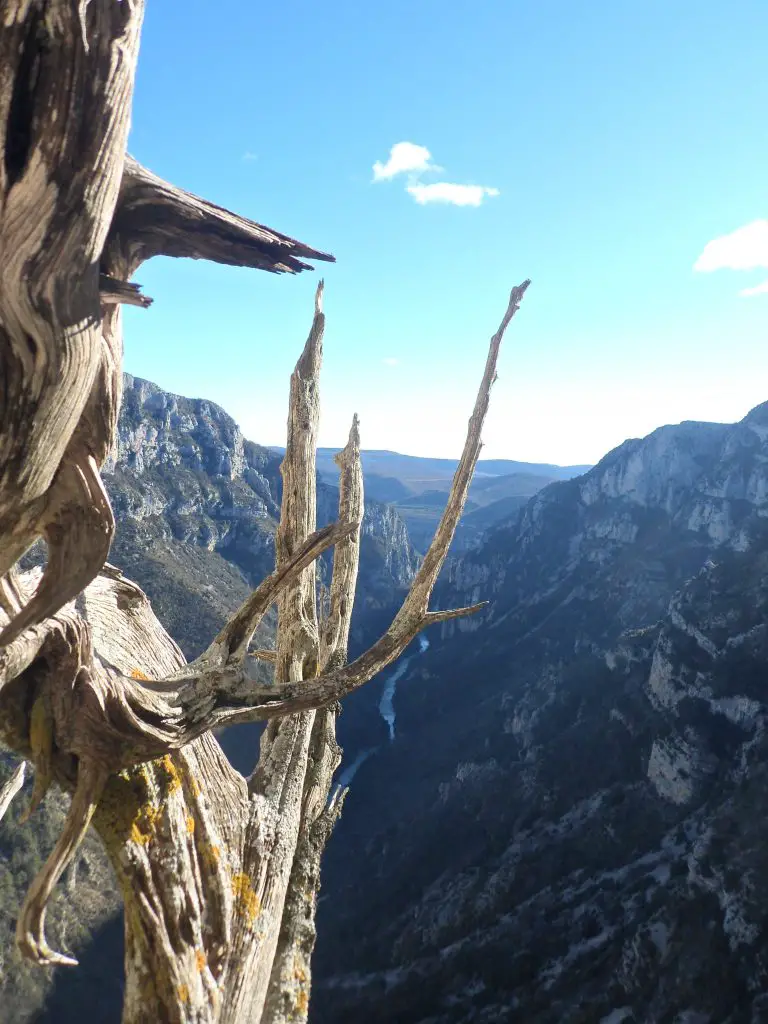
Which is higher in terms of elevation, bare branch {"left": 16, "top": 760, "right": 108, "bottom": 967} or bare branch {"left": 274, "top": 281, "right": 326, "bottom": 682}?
bare branch {"left": 274, "top": 281, "right": 326, "bottom": 682}

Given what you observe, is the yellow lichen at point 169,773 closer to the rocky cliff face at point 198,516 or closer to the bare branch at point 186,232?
the bare branch at point 186,232

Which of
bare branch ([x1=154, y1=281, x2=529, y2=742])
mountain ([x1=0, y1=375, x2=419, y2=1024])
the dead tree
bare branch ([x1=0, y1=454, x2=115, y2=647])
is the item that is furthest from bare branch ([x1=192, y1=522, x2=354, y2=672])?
mountain ([x1=0, y1=375, x2=419, y2=1024])

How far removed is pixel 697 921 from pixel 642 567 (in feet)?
242

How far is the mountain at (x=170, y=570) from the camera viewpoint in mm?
56219

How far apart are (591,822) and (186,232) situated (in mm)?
63405

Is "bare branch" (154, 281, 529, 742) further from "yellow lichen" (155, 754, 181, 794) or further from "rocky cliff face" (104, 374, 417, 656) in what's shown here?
"rocky cliff face" (104, 374, 417, 656)

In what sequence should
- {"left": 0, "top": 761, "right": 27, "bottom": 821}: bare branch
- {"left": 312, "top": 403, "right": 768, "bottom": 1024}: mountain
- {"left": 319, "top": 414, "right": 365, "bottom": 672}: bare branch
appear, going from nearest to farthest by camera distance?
{"left": 319, "top": 414, "right": 365, "bottom": 672}: bare branch → {"left": 0, "top": 761, "right": 27, "bottom": 821}: bare branch → {"left": 312, "top": 403, "right": 768, "bottom": 1024}: mountain

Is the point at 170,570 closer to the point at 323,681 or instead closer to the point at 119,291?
the point at 323,681

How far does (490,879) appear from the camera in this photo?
54594 mm

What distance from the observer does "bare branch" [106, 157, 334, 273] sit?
5.88 feet

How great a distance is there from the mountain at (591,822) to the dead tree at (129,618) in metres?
40.0

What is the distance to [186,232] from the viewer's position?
6.30 ft

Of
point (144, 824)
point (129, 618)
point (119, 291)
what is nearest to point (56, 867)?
point (144, 824)

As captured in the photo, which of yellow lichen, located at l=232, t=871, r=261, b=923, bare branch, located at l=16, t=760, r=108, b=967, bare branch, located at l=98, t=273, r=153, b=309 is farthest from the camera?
yellow lichen, located at l=232, t=871, r=261, b=923
